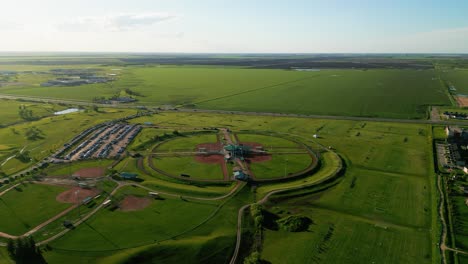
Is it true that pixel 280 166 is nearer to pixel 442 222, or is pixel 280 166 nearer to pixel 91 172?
pixel 442 222

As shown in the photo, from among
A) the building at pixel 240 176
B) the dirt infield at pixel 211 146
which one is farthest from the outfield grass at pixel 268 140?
the building at pixel 240 176

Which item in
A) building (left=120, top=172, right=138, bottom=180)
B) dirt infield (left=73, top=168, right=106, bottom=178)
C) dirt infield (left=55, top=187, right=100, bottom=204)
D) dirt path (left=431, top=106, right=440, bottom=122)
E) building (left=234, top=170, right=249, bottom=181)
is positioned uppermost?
dirt path (left=431, top=106, right=440, bottom=122)

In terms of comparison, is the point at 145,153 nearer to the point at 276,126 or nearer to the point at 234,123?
the point at 234,123

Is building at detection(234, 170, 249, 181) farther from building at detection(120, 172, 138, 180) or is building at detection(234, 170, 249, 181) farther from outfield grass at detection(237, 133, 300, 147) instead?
building at detection(120, 172, 138, 180)

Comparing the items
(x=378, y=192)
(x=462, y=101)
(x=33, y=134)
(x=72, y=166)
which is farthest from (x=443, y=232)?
(x=462, y=101)

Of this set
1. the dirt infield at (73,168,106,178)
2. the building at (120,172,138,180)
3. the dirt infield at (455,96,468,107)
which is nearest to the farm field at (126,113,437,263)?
the building at (120,172,138,180)

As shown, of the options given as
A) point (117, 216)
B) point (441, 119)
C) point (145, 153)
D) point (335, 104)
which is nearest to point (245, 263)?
point (117, 216)
